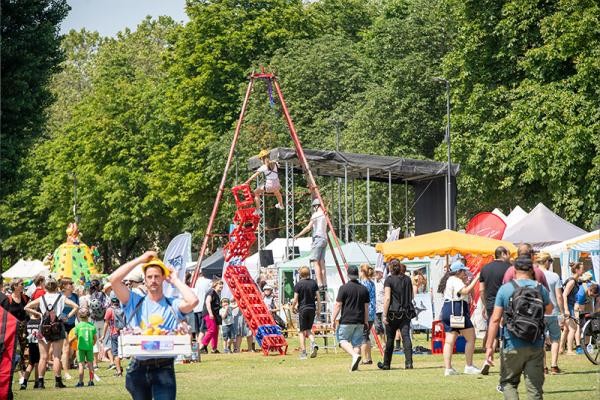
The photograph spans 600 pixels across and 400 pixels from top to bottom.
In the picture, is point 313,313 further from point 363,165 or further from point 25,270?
point 25,270

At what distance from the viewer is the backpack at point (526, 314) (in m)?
12.8

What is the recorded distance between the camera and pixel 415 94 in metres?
56.4

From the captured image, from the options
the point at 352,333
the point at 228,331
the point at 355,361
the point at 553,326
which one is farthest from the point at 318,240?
the point at 553,326

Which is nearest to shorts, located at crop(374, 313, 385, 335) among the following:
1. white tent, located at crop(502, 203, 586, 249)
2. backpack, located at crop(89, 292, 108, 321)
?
backpack, located at crop(89, 292, 108, 321)

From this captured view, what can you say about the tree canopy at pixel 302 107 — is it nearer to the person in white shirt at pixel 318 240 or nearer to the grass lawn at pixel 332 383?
the person in white shirt at pixel 318 240

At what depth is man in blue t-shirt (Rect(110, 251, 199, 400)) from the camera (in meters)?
10.5

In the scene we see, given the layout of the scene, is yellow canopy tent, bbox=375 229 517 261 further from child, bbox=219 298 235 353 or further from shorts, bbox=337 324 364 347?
shorts, bbox=337 324 364 347

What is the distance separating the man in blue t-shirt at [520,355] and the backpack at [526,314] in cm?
8

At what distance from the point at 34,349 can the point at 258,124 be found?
4169 cm

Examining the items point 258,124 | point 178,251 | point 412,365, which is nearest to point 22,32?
point 178,251

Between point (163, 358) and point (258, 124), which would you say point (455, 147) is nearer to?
point (258, 124)

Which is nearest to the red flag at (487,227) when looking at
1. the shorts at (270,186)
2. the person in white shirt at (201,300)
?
the shorts at (270,186)

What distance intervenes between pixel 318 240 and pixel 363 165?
12.4 meters

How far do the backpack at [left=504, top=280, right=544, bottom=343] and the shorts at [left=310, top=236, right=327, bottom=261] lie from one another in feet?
50.4
